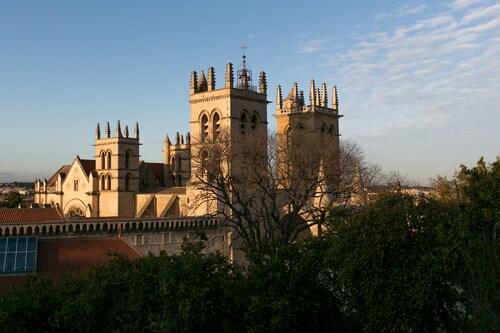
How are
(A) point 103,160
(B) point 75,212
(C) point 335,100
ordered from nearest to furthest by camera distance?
(C) point 335,100 → (A) point 103,160 → (B) point 75,212

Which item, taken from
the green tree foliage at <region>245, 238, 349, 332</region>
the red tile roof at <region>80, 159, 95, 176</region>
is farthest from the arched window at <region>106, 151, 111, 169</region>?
the green tree foliage at <region>245, 238, 349, 332</region>

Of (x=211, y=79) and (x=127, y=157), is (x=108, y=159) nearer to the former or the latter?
(x=127, y=157)

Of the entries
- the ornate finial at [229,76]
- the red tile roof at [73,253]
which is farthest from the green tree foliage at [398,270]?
the ornate finial at [229,76]

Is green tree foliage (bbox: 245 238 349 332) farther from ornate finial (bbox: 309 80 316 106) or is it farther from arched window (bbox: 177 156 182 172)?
arched window (bbox: 177 156 182 172)

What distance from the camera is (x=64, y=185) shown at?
56.9 metres

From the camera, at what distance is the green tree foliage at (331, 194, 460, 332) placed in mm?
15695

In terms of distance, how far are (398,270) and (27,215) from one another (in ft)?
85.8

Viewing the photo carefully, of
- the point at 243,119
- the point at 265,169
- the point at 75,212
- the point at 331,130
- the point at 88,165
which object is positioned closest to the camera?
the point at 265,169

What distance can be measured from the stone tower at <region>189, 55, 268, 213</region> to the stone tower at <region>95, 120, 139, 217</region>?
12687 millimetres

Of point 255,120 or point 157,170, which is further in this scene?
point 157,170

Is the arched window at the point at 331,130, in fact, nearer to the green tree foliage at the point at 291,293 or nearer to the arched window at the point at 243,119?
the arched window at the point at 243,119

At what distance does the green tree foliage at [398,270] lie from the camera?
15695mm

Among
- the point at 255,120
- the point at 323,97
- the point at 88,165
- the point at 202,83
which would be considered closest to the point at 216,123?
the point at 255,120

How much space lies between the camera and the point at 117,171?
51.9m
